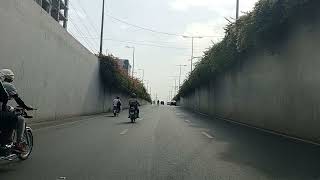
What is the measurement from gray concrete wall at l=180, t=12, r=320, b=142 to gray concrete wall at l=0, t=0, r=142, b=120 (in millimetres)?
11478

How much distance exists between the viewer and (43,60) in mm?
25969

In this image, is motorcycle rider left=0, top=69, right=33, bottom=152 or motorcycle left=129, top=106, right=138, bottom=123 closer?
motorcycle rider left=0, top=69, right=33, bottom=152

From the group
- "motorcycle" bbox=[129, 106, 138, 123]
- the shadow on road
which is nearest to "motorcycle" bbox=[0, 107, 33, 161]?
the shadow on road

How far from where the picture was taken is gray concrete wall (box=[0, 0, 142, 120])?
2044 cm

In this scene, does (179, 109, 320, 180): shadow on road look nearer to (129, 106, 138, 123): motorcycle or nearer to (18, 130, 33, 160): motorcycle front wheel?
(18, 130, 33, 160): motorcycle front wheel

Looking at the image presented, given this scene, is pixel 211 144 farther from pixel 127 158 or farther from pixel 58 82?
pixel 58 82

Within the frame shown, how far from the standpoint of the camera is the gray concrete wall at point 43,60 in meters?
20.4

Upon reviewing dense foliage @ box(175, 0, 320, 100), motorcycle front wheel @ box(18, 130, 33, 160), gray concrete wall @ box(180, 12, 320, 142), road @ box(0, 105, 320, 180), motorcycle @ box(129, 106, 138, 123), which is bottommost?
road @ box(0, 105, 320, 180)

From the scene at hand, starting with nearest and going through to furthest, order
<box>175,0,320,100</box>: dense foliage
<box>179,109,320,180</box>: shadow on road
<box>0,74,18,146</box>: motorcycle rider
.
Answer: <box>0,74,18,146</box>: motorcycle rider
<box>179,109,320,180</box>: shadow on road
<box>175,0,320,100</box>: dense foliage

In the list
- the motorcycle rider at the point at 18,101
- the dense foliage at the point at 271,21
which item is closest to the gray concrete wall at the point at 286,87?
the dense foliage at the point at 271,21

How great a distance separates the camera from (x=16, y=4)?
2089cm

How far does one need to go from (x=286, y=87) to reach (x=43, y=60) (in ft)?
42.3

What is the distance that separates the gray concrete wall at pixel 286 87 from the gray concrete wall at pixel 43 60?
37.7 ft

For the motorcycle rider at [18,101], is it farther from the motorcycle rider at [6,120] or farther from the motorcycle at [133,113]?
the motorcycle at [133,113]
